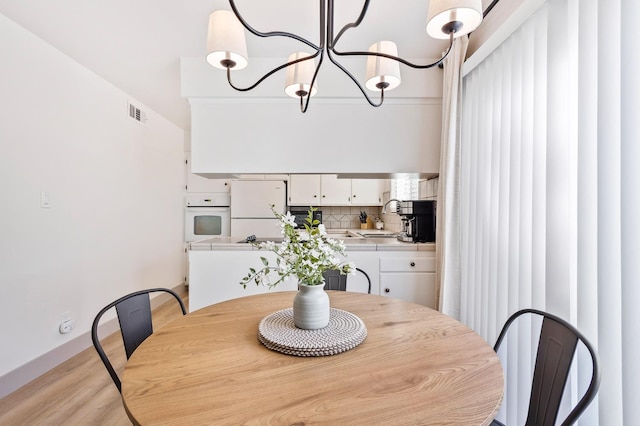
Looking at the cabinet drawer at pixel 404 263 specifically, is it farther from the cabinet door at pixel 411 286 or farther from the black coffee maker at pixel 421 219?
the black coffee maker at pixel 421 219

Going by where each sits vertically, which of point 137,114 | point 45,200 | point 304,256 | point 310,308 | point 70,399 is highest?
point 137,114

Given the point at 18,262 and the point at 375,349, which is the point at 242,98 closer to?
the point at 18,262

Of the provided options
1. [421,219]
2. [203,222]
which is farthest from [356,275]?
[203,222]

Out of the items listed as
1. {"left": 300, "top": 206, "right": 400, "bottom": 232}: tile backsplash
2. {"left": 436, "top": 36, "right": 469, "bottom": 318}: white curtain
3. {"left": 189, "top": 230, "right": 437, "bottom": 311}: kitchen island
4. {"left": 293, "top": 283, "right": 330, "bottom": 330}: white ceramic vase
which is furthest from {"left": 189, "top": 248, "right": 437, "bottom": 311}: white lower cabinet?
{"left": 300, "top": 206, "right": 400, "bottom": 232}: tile backsplash

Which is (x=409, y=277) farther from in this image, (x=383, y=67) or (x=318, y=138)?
(x=383, y=67)

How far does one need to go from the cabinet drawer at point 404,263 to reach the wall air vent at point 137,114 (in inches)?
117

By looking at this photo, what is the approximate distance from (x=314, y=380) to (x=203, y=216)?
13.1 feet

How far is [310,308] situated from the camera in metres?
1.05

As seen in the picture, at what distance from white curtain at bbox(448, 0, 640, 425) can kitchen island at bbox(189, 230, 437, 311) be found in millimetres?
568

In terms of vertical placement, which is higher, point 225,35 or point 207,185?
point 225,35

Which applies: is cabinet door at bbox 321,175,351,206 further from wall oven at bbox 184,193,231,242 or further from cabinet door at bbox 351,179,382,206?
wall oven at bbox 184,193,231,242

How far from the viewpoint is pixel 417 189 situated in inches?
127

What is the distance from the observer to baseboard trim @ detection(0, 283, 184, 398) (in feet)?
6.26

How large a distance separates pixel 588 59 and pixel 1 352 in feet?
11.2
